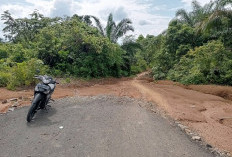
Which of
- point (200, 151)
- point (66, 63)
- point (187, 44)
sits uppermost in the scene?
point (187, 44)

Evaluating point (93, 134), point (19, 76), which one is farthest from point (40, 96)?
point (19, 76)

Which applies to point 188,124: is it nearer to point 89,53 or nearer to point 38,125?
point 38,125

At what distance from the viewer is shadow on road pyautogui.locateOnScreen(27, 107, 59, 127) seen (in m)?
4.96

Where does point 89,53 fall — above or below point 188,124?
above

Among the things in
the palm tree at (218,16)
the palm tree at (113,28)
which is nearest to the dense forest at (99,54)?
the palm tree at (218,16)

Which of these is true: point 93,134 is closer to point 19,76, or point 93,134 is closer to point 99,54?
point 19,76

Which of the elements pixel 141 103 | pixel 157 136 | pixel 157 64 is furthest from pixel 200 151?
pixel 157 64

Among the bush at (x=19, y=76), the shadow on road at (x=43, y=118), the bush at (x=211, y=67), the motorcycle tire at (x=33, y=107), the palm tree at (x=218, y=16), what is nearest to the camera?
the shadow on road at (x=43, y=118)

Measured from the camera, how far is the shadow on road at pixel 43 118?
496cm

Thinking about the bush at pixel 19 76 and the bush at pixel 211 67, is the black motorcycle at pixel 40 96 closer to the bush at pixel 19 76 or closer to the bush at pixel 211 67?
the bush at pixel 19 76

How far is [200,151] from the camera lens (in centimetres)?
392

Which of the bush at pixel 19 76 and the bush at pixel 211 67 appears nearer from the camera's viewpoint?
the bush at pixel 19 76

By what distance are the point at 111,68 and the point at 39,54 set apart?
5.00 m

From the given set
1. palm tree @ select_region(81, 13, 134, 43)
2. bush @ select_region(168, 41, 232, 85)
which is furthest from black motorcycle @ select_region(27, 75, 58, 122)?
palm tree @ select_region(81, 13, 134, 43)
